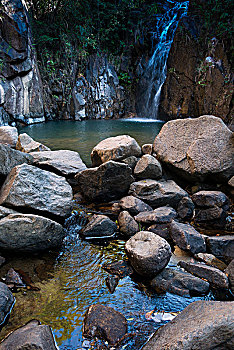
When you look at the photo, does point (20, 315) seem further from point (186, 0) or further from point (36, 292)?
point (186, 0)

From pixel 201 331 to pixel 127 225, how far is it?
1.96 meters

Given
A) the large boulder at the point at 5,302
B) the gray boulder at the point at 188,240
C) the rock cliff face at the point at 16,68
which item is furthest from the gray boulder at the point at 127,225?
the rock cliff face at the point at 16,68

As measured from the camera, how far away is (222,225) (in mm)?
3658

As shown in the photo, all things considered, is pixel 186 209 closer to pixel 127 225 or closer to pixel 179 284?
pixel 127 225

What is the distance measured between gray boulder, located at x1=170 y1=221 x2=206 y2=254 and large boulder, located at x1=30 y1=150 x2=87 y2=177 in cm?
262

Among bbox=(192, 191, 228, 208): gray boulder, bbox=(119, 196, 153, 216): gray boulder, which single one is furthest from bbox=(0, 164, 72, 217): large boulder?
bbox=(192, 191, 228, 208): gray boulder

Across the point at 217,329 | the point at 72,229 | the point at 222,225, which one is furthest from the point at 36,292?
the point at 222,225

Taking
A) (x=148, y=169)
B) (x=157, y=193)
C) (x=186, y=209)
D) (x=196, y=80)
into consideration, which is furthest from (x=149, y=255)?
(x=196, y=80)

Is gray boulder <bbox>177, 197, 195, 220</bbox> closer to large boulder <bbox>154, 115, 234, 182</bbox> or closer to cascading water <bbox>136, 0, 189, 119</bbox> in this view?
large boulder <bbox>154, 115, 234, 182</bbox>

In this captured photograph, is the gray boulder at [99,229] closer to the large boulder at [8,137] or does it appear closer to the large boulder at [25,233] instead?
the large boulder at [25,233]

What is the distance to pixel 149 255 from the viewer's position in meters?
2.44

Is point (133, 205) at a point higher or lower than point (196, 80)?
lower

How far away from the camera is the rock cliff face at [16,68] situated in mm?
14023

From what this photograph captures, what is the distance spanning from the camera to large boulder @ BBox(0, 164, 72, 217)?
119 inches
